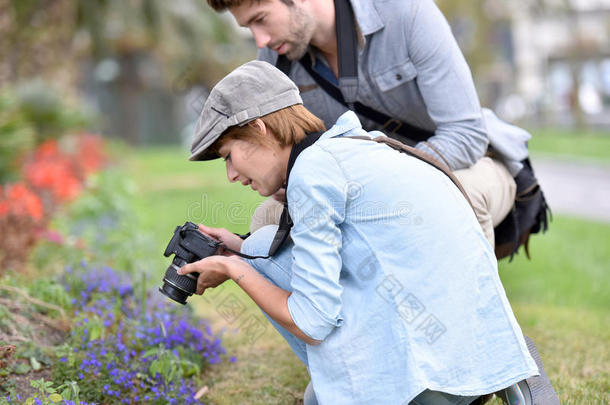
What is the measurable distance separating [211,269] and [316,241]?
369 millimetres

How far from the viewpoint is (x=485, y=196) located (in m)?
2.79

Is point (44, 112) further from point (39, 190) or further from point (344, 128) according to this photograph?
point (344, 128)

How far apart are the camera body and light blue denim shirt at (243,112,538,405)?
366mm

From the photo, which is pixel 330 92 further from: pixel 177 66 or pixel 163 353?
pixel 177 66

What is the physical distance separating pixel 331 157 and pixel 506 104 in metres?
34.9

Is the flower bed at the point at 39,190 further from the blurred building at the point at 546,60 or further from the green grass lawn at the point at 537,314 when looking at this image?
the blurred building at the point at 546,60

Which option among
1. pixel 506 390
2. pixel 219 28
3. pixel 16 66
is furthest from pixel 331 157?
pixel 219 28

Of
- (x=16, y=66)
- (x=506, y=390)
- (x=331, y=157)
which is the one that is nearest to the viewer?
(x=331, y=157)

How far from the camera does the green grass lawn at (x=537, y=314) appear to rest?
294 centimetres

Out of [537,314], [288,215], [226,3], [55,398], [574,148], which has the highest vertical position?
[226,3]

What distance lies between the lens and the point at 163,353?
9.12 feet

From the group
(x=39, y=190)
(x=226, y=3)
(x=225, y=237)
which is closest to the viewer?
(x=225, y=237)

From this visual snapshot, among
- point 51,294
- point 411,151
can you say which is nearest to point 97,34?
point 51,294

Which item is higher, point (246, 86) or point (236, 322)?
point (246, 86)
